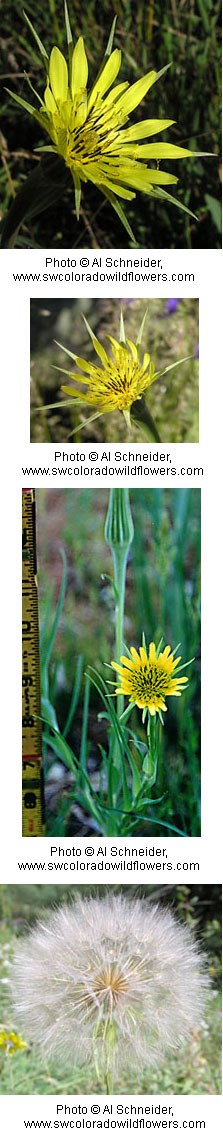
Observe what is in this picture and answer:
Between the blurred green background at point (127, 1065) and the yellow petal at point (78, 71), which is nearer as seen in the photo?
the yellow petal at point (78, 71)

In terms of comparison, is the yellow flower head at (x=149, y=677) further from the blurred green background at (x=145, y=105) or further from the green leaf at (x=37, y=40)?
the green leaf at (x=37, y=40)

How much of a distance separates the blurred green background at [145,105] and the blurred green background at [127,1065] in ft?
Answer: 2.59

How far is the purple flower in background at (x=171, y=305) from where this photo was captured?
1.48 meters

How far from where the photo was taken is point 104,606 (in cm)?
145

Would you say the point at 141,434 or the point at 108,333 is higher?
the point at 108,333

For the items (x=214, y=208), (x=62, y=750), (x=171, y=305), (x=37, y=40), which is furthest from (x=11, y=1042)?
(x=37, y=40)

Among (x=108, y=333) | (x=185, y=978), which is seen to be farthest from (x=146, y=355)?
(x=185, y=978)

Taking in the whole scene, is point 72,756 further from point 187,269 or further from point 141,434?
point 187,269

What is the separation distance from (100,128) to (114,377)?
0.90 feet

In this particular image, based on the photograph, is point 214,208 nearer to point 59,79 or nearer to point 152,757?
point 59,79

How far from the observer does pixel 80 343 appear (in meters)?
1.48

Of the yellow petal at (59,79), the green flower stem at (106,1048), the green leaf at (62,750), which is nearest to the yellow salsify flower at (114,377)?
the yellow petal at (59,79)

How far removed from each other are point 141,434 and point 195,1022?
2.30ft

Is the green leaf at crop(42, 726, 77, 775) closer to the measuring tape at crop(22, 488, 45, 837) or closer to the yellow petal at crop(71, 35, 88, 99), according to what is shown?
the measuring tape at crop(22, 488, 45, 837)
